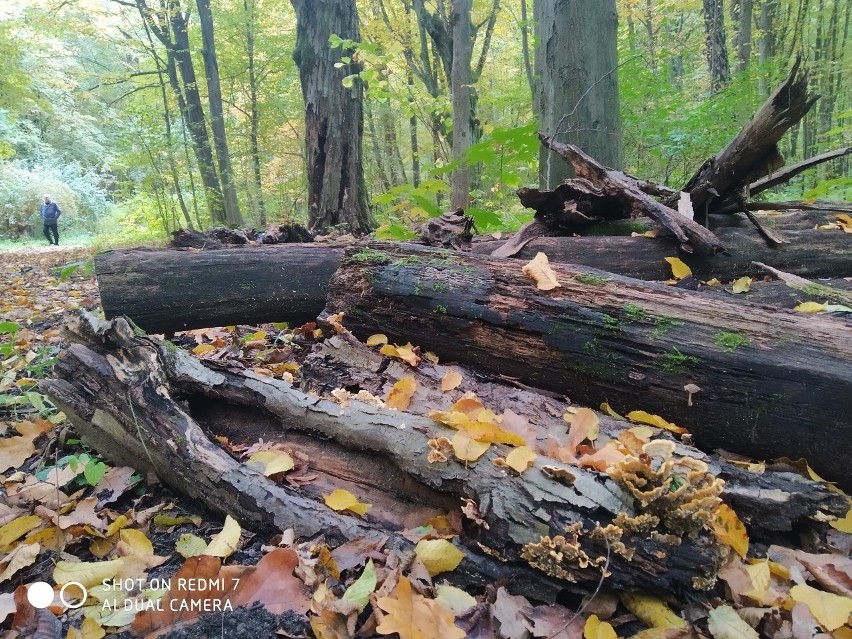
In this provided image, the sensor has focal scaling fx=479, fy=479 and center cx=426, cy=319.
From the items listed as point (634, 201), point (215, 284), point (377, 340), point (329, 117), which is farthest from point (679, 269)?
point (329, 117)

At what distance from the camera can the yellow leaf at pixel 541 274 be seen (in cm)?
246

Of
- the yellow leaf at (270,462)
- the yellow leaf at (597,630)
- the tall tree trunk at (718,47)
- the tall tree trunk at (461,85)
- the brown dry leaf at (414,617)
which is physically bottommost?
the yellow leaf at (597,630)

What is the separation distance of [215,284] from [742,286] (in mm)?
3438

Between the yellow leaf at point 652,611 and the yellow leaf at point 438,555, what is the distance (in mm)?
512

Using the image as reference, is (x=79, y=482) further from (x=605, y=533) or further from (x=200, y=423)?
(x=605, y=533)

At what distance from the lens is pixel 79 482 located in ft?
7.33

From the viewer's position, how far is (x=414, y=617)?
4.20 feet

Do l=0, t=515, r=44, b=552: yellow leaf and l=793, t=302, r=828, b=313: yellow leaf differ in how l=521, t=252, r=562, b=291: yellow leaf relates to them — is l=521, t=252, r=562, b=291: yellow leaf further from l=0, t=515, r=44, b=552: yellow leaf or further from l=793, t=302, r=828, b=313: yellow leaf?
l=0, t=515, r=44, b=552: yellow leaf

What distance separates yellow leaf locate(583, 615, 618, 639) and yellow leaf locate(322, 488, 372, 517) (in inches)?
32.0

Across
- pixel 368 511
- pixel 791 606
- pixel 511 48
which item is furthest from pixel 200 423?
pixel 511 48

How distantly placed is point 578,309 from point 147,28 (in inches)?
583

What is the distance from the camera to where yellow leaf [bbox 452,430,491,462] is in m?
1.62

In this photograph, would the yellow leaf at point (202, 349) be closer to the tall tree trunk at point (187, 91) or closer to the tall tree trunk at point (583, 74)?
the tall tree trunk at point (583, 74)


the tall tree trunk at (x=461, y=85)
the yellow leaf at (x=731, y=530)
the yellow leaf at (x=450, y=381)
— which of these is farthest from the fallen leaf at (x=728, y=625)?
the tall tree trunk at (x=461, y=85)
